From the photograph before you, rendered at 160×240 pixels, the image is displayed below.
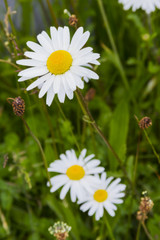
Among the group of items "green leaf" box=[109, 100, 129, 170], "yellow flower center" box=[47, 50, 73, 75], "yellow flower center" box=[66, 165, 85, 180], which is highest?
"yellow flower center" box=[47, 50, 73, 75]

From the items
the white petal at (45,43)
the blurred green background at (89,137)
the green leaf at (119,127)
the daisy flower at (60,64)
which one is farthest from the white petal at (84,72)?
the green leaf at (119,127)

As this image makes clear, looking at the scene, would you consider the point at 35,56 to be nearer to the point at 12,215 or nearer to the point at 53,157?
the point at 53,157

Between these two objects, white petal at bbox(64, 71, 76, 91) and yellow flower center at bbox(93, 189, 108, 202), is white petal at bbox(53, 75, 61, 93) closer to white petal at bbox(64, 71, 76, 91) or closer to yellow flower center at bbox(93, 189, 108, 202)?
white petal at bbox(64, 71, 76, 91)

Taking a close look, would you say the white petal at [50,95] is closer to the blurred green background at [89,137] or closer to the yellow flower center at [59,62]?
the yellow flower center at [59,62]

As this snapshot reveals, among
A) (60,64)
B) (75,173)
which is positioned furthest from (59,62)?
(75,173)

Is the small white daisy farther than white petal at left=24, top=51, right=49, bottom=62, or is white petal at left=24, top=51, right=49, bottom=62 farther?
the small white daisy

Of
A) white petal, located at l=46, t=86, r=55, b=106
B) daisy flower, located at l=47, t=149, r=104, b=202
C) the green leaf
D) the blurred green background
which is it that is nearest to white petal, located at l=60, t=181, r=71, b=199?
daisy flower, located at l=47, t=149, r=104, b=202

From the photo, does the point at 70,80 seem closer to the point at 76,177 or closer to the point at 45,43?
the point at 45,43
